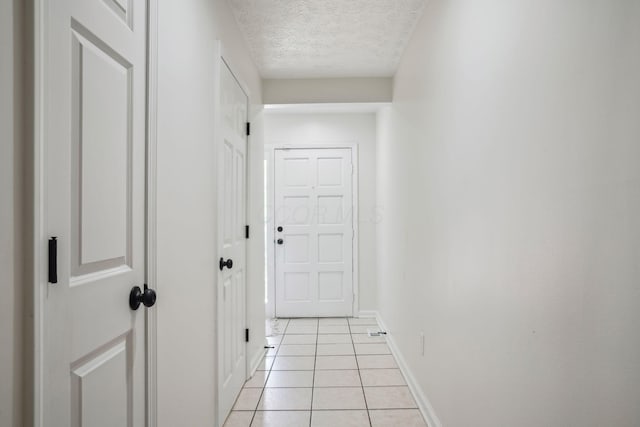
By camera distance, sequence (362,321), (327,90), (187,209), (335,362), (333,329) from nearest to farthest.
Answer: (187,209) → (335,362) → (327,90) → (333,329) → (362,321)

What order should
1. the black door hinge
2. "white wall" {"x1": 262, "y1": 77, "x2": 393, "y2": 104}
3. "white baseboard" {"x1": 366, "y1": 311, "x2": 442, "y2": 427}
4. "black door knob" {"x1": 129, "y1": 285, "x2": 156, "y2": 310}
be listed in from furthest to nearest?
"white wall" {"x1": 262, "y1": 77, "x2": 393, "y2": 104} < "white baseboard" {"x1": 366, "y1": 311, "x2": 442, "y2": 427} < "black door knob" {"x1": 129, "y1": 285, "x2": 156, "y2": 310} < the black door hinge

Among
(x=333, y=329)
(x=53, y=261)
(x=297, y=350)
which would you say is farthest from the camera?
(x=333, y=329)

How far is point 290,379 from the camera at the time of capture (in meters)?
2.81

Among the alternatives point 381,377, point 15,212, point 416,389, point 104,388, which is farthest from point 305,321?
point 15,212

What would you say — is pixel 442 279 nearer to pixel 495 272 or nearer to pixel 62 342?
pixel 495 272

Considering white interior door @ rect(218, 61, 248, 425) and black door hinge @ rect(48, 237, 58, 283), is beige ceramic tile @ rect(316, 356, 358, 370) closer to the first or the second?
white interior door @ rect(218, 61, 248, 425)

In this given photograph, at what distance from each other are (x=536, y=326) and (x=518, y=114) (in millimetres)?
651

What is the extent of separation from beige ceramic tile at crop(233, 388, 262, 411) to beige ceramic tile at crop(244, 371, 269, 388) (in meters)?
0.06

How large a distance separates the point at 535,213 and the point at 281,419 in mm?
1945

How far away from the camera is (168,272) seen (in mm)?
1425

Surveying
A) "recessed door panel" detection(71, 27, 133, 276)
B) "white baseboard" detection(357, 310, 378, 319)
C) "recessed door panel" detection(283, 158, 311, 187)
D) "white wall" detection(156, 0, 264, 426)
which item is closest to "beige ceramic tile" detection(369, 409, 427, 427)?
"white wall" detection(156, 0, 264, 426)

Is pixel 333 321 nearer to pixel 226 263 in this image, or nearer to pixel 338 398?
pixel 338 398

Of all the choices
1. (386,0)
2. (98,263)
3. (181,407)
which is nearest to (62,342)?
(98,263)

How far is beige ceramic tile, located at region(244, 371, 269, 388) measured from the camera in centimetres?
271
